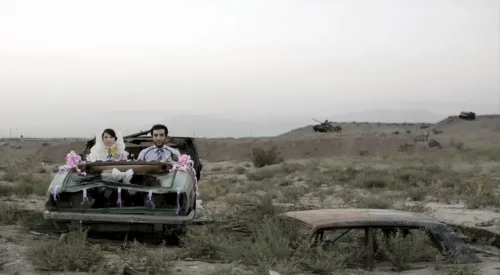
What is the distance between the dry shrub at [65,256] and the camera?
18.5ft

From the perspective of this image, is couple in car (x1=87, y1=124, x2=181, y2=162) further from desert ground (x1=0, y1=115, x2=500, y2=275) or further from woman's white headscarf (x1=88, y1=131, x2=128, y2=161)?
desert ground (x1=0, y1=115, x2=500, y2=275)

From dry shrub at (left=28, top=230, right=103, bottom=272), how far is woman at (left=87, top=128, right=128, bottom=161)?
2746mm

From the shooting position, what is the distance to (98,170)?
7871 millimetres

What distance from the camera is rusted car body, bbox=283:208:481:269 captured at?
6516 mm

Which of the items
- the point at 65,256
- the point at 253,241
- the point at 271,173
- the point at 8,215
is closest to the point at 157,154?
the point at 253,241

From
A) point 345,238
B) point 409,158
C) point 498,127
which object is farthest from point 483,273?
point 498,127

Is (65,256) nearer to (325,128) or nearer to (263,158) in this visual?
(263,158)

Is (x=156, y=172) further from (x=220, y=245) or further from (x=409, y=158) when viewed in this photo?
(x=409, y=158)

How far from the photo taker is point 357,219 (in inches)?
260

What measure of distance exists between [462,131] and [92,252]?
76311mm

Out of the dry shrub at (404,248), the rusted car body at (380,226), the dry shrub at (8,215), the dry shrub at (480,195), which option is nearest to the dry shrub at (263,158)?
the dry shrub at (480,195)

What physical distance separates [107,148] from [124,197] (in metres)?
1.57

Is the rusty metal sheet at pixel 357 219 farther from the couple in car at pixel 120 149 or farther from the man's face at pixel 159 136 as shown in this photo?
the man's face at pixel 159 136

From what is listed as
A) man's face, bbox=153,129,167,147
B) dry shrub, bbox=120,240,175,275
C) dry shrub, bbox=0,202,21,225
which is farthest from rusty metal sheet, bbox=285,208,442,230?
dry shrub, bbox=0,202,21,225
